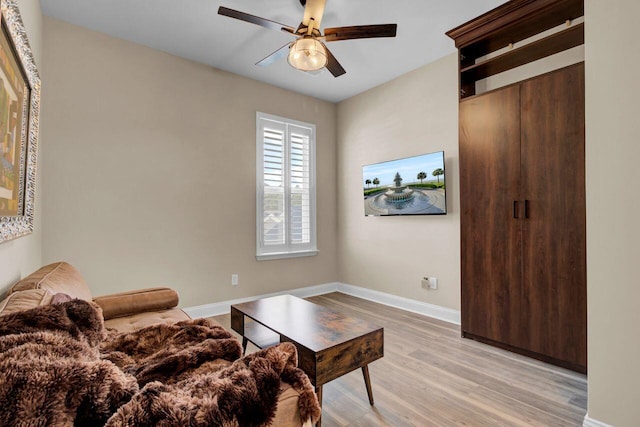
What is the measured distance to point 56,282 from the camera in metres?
1.63

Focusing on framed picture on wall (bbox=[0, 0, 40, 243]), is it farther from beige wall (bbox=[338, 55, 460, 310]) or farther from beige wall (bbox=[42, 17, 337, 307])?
beige wall (bbox=[338, 55, 460, 310])

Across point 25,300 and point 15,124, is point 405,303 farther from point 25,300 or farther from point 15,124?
point 15,124

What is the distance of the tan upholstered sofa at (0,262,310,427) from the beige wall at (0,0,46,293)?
10cm

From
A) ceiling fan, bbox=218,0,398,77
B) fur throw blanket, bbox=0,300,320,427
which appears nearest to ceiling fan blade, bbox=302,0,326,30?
ceiling fan, bbox=218,0,398,77

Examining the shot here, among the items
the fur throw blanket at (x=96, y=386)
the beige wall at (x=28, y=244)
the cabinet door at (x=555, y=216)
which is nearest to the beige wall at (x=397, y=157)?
the cabinet door at (x=555, y=216)

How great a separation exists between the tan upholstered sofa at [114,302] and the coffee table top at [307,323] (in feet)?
1.78

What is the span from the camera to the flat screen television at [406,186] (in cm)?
339

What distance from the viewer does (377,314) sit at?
3.59m

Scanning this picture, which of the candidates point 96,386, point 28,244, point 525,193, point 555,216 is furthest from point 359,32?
point 28,244

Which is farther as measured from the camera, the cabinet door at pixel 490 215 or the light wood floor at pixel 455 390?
the cabinet door at pixel 490 215

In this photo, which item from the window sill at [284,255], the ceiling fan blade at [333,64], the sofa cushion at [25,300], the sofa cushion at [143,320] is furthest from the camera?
the window sill at [284,255]

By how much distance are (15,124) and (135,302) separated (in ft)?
4.09

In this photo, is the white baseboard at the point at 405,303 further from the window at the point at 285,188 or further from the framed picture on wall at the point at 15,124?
the framed picture on wall at the point at 15,124

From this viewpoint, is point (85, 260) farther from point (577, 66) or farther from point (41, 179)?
point (577, 66)
